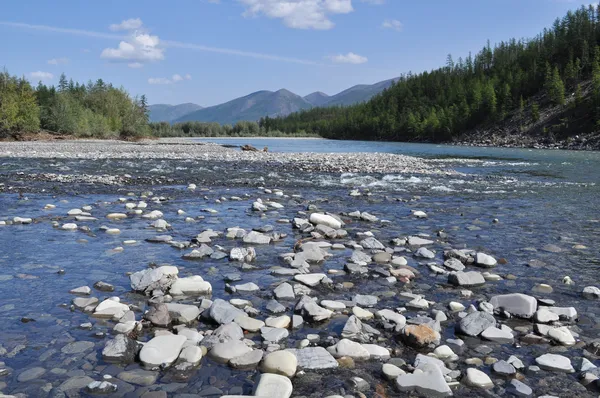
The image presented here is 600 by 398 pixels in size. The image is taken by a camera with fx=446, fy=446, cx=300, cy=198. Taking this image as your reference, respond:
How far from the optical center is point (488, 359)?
4.24 m

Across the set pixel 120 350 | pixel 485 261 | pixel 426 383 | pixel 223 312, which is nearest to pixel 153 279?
pixel 223 312

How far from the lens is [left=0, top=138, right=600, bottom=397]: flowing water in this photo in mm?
3941

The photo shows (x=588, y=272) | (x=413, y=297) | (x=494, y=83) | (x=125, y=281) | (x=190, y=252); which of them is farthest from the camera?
(x=494, y=83)

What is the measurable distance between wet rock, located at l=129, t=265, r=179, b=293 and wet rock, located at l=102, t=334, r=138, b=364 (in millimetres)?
1635

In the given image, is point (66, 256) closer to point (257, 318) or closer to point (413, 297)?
point (257, 318)

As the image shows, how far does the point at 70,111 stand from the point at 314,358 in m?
78.8

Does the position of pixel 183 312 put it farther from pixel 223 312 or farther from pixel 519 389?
pixel 519 389

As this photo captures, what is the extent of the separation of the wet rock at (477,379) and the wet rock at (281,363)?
1.50 metres

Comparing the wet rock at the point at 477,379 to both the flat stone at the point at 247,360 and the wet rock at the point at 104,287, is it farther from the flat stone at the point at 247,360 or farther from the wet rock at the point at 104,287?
the wet rock at the point at 104,287

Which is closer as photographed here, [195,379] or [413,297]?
[195,379]

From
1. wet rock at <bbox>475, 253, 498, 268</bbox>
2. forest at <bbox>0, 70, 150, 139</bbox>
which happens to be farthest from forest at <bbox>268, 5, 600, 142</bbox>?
wet rock at <bbox>475, 253, 498, 268</bbox>

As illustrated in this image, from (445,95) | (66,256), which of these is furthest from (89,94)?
(445,95)

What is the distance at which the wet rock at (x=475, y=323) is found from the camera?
15.7 ft

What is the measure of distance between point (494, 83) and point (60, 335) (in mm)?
147276
